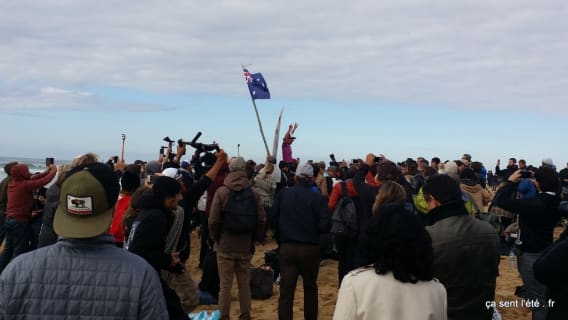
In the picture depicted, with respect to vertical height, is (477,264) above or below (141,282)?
below

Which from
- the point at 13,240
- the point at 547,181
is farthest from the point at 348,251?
the point at 13,240

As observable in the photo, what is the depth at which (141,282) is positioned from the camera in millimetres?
2090

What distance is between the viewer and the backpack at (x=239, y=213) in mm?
5805

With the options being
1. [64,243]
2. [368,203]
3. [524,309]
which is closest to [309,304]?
[368,203]

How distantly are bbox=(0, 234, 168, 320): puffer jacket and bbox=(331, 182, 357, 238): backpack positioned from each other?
15.5 ft

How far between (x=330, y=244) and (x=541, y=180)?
345 cm

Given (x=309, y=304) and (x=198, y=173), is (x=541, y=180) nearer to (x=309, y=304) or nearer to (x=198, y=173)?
(x=309, y=304)

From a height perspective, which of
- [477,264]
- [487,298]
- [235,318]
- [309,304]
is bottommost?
[235,318]

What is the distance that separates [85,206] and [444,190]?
8.09 ft

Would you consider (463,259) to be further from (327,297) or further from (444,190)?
(327,297)

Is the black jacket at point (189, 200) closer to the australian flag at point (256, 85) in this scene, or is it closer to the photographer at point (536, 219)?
the photographer at point (536, 219)

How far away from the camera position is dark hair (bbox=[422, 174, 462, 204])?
11.4 feet

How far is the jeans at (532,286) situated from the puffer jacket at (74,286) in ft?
14.2

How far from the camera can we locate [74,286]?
2053 mm
